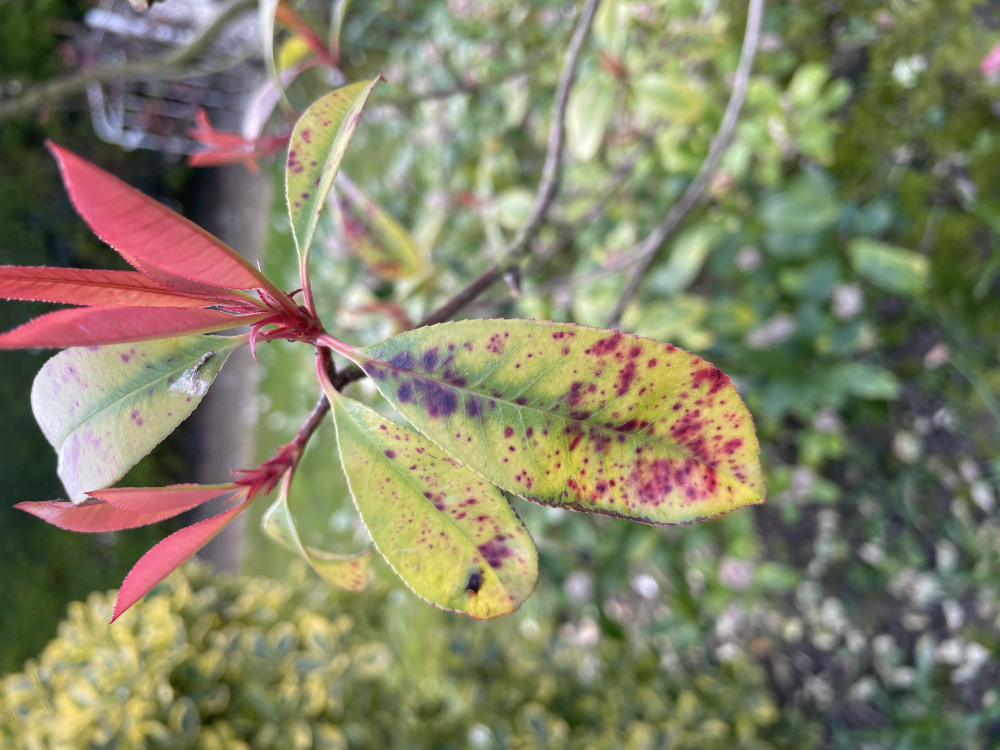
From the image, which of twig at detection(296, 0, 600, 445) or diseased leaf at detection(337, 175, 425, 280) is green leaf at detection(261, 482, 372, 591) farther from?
diseased leaf at detection(337, 175, 425, 280)

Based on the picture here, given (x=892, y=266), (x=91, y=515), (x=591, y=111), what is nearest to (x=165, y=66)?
(x=591, y=111)

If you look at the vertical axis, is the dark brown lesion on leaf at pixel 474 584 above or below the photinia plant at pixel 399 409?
below

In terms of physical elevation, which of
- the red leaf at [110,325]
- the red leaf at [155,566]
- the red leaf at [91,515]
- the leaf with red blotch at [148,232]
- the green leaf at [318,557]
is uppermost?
the leaf with red blotch at [148,232]

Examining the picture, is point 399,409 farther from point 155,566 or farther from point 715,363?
point 715,363

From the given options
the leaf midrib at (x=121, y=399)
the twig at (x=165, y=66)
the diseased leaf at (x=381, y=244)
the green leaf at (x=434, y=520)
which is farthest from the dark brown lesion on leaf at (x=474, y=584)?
the twig at (x=165, y=66)

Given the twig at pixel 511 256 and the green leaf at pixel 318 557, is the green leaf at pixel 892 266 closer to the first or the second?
the twig at pixel 511 256

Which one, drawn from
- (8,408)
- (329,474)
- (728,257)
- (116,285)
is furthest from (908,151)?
(8,408)

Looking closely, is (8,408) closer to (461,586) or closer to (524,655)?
(524,655)

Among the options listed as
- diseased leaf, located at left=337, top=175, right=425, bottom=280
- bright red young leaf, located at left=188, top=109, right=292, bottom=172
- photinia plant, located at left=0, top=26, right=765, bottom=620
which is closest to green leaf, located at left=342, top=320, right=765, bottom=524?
photinia plant, located at left=0, top=26, right=765, bottom=620
